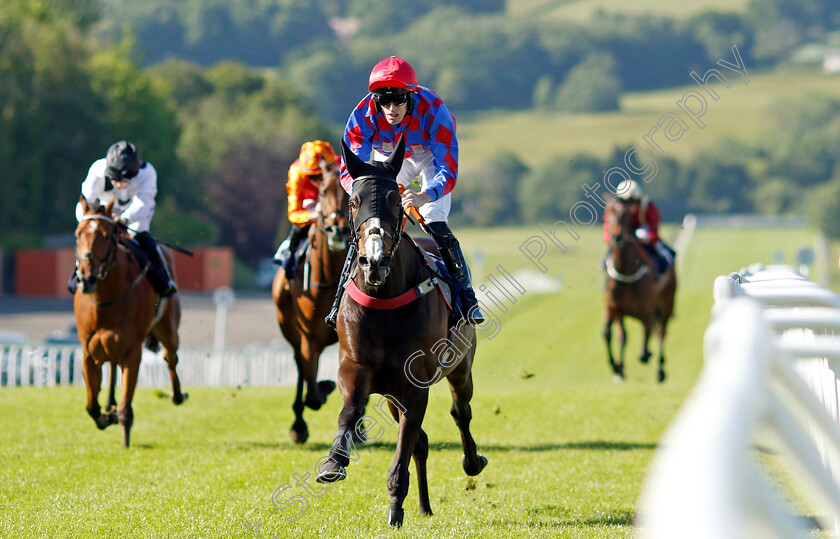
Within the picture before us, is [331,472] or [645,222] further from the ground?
[645,222]

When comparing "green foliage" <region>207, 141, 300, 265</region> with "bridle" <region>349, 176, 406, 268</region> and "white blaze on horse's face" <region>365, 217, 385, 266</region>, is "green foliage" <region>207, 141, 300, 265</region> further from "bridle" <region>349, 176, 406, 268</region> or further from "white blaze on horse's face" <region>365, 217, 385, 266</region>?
"white blaze on horse's face" <region>365, 217, 385, 266</region>

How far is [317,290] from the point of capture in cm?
804

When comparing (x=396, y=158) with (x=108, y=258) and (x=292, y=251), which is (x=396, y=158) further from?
(x=292, y=251)

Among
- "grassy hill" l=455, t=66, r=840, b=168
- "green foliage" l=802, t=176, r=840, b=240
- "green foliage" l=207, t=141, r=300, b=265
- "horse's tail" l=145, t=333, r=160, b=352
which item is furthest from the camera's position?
"grassy hill" l=455, t=66, r=840, b=168

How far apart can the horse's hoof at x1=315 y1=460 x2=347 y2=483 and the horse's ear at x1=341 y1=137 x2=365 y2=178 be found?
4.71ft

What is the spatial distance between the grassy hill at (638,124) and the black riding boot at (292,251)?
86053 millimetres

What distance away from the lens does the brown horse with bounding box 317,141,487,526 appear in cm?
469

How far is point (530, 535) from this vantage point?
5.12 m

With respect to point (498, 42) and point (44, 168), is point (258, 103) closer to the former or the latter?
point (44, 168)

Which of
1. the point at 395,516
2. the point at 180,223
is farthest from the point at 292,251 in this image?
the point at 180,223

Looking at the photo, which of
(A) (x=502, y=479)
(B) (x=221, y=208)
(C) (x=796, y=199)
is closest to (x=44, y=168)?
(B) (x=221, y=208)

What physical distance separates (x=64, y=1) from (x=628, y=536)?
53095mm

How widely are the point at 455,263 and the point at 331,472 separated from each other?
156 cm

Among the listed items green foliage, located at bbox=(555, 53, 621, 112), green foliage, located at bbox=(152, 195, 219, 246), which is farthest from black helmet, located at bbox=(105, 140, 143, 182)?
green foliage, located at bbox=(555, 53, 621, 112)
